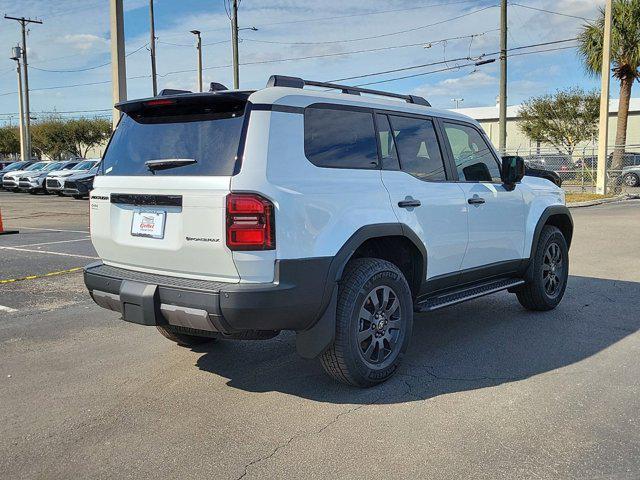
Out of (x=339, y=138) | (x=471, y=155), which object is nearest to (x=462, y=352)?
(x=471, y=155)

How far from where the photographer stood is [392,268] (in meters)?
4.27

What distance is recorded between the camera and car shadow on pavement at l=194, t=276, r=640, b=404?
13.9 feet

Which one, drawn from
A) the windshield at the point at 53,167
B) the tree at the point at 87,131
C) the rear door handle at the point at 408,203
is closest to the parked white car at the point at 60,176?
the windshield at the point at 53,167

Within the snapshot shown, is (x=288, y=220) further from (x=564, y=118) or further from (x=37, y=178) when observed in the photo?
(x=564, y=118)

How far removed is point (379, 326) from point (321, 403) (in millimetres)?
665

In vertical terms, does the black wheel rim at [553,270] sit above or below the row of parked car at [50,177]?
below

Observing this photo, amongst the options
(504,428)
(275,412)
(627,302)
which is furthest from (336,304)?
(627,302)

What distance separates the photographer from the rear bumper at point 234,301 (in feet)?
11.7

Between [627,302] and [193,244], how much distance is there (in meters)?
4.97

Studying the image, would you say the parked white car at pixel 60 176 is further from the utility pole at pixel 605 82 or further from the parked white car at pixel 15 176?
the utility pole at pixel 605 82

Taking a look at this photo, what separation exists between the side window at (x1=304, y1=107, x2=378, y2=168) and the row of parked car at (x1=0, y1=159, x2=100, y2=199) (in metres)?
22.2

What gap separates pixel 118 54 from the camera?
12852 millimetres

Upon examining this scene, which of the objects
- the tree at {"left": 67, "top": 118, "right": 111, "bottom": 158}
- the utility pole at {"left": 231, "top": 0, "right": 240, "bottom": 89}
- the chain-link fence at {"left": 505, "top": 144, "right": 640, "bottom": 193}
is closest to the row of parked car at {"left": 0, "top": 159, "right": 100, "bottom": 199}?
the utility pole at {"left": 231, "top": 0, "right": 240, "bottom": 89}

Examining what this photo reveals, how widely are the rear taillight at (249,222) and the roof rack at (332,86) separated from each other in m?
0.92
